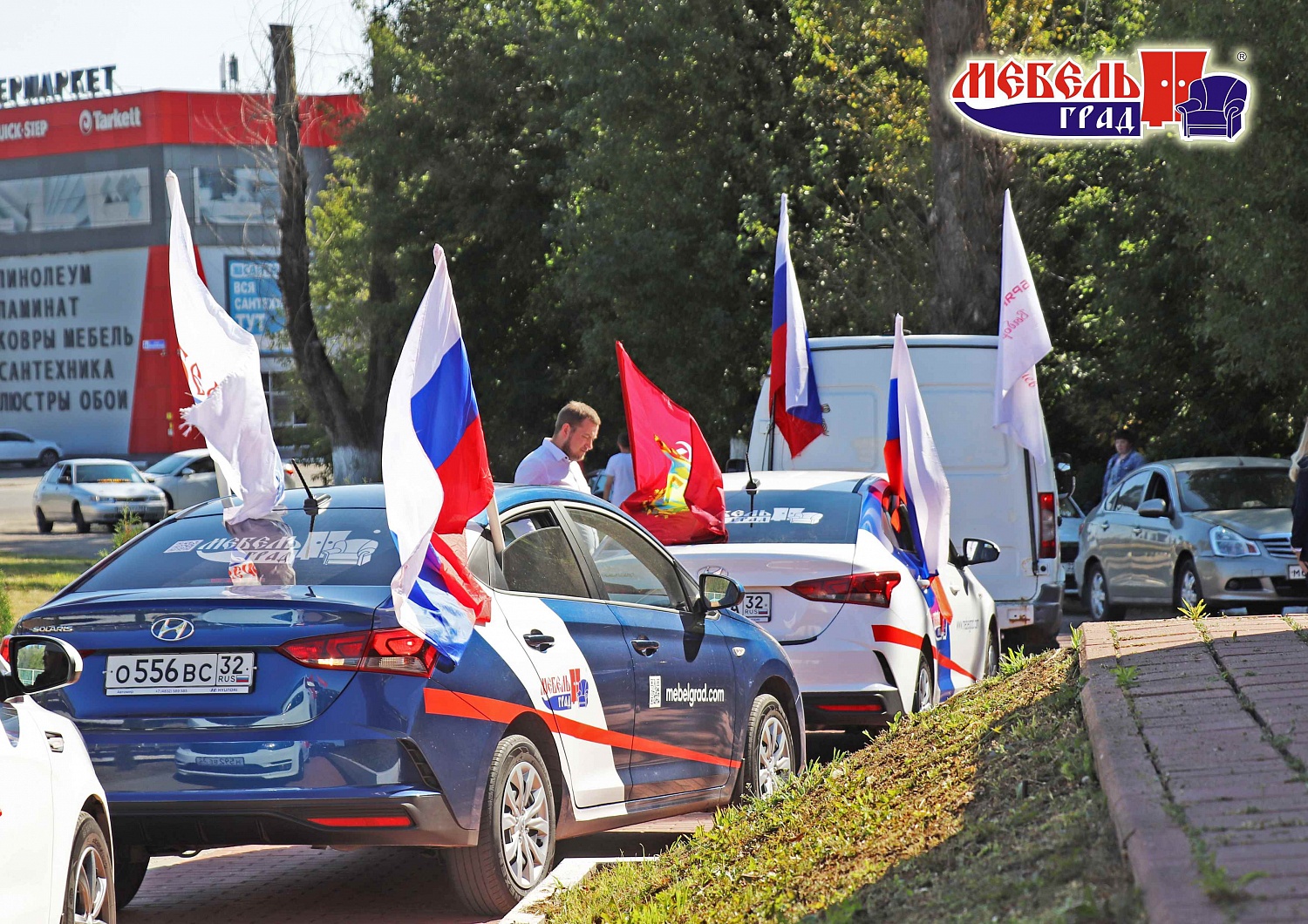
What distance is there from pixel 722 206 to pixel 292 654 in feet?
73.4

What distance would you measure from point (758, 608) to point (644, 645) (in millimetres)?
1948

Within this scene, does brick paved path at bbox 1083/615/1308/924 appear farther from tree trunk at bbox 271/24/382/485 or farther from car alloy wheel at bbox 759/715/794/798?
tree trunk at bbox 271/24/382/485

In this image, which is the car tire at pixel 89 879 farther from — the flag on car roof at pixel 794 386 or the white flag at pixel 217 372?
the flag on car roof at pixel 794 386

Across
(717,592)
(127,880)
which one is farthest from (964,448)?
(127,880)

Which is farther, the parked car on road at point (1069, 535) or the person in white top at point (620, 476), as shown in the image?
the parked car on road at point (1069, 535)

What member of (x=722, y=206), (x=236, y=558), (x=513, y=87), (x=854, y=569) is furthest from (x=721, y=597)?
(x=513, y=87)

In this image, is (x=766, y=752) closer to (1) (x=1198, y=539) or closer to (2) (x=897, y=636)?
(2) (x=897, y=636)

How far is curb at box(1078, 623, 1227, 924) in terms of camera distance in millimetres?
3158

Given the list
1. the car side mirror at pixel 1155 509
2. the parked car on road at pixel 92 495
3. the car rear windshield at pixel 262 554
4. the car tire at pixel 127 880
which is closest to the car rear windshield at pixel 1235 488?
the car side mirror at pixel 1155 509

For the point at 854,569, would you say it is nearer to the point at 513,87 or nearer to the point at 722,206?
the point at 722,206

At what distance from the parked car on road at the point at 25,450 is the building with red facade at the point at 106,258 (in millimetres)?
3829

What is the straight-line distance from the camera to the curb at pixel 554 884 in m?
5.13

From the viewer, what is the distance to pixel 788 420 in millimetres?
12828

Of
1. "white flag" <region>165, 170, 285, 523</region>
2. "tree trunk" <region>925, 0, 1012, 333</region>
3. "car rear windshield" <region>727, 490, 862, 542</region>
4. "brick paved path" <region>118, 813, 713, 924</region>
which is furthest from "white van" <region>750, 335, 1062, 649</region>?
"white flag" <region>165, 170, 285, 523</region>
